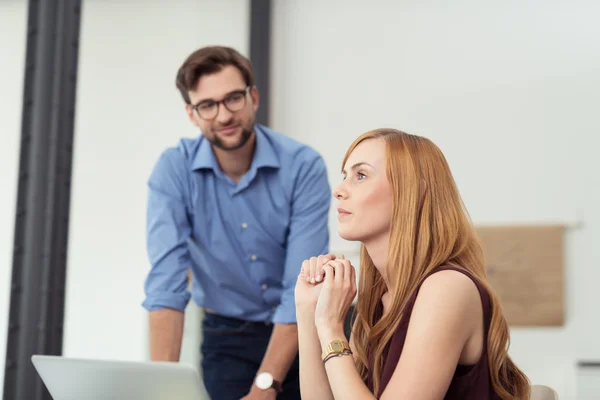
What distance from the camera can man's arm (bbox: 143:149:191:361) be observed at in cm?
186

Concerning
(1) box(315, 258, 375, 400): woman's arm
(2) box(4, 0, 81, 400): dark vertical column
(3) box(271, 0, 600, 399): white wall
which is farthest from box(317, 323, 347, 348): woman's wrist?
(3) box(271, 0, 600, 399): white wall

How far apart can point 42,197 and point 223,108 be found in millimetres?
878

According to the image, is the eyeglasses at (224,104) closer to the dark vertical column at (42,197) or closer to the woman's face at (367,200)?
the woman's face at (367,200)

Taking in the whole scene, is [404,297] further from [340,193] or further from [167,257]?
[167,257]

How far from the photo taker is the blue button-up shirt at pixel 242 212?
80.7 inches

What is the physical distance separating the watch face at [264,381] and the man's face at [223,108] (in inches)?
25.0

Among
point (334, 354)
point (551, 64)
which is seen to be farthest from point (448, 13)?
point (334, 354)

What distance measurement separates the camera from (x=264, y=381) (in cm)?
175

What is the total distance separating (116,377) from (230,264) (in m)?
1.01

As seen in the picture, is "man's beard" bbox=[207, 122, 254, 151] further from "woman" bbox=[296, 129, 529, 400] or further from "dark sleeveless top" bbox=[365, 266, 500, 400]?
"dark sleeveless top" bbox=[365, 266, 500, 400]

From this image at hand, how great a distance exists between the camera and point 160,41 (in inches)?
158

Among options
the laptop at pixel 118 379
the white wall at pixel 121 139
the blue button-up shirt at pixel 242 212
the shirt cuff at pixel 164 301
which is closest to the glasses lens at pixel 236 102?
the blue button-up shirt at pixel 242 212

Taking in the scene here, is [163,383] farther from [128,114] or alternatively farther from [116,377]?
[128,114]

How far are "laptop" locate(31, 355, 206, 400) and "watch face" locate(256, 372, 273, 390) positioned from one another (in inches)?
24.8
